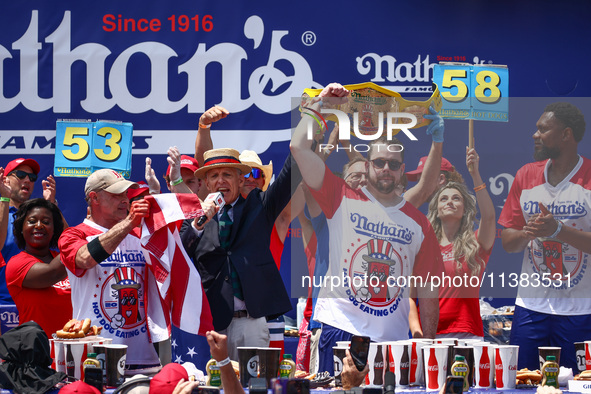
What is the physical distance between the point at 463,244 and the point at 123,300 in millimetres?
1959

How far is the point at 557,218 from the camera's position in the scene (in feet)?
14.5

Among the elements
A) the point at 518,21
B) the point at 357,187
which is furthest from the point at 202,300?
the point at 518,21

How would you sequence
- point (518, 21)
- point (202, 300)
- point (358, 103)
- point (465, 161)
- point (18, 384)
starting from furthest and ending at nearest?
point (518, 21)
point (465, 161)
point (358, 103)
point (202, 300)
point (18, 384)

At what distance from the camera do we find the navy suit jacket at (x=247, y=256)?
4.04 metres

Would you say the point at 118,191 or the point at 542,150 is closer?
the point at 118,191

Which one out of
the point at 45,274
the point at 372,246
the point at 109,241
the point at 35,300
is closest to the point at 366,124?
the point at 372,246

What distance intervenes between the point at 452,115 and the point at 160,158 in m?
2.55

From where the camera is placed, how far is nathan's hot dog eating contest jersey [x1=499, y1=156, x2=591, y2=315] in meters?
4.43

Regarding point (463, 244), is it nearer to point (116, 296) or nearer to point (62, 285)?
point (116, 296)

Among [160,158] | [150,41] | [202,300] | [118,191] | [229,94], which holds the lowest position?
[202,300]

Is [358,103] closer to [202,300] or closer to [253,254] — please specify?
[253,254]

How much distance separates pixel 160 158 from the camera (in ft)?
19.8

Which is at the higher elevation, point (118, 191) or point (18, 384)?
point (118, 191)

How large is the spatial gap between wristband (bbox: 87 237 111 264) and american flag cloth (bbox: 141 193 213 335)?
0.18 metres
